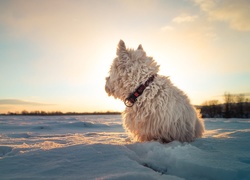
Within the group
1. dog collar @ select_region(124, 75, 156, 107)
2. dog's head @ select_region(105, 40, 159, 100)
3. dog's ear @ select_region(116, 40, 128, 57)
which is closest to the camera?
dog collar @ select_region(124, 75, 156, 107)

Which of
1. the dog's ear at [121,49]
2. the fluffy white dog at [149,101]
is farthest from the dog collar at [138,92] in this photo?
the dog's ear at [121,49]

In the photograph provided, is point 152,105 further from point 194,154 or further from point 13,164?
point 13,164

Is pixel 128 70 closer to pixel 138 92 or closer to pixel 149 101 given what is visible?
pixel 138 92

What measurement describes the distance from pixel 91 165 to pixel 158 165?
2.50ft

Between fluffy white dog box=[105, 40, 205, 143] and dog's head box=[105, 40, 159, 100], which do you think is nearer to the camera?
fluffy white dog box=[105, 40, 205, 143]

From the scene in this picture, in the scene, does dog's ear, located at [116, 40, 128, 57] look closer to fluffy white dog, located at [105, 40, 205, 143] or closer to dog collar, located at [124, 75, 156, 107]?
fluffy white dog, located at [105, 40, 205, 143]

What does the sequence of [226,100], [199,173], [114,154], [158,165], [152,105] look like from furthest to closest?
[226,100] < [152,105] < [114,154] < [158,165] < [199,173]

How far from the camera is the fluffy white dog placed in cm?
383

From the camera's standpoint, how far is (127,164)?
84.0 inches

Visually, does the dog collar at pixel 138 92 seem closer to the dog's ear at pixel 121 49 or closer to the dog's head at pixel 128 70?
the dog's head at pixel 128 70

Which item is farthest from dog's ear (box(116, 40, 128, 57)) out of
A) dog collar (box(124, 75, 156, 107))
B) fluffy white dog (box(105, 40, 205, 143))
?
dog collar (box(124, 75, 156, 107))

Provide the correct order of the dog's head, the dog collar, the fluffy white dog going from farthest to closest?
the dog's head, the dog collar, the fluffy white dog

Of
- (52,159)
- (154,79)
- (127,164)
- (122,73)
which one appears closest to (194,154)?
(127,164)

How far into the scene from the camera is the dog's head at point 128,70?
4.15 m
